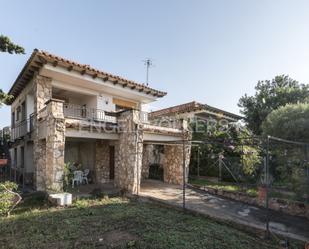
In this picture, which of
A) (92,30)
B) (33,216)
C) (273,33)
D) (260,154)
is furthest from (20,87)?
(260,154)

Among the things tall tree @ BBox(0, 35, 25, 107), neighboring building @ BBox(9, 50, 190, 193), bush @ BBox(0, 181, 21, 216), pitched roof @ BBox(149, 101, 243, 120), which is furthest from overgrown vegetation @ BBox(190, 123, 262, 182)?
tall tree @ BBox(0, 35, 25, 107)

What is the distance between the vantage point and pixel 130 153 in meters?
11.6

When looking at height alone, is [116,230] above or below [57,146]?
below

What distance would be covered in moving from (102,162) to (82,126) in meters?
4.59

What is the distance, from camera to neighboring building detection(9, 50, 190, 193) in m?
10.4

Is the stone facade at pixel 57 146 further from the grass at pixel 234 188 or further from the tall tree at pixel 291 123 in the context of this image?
the tall tree at pixel 291 123

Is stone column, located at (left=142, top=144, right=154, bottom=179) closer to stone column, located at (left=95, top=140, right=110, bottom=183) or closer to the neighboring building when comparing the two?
the neighboring building

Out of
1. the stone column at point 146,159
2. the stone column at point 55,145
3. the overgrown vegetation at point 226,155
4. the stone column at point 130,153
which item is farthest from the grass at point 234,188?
the stone column at point 55,145

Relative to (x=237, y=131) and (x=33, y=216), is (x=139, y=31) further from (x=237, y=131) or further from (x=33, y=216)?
(x=33, y=216)

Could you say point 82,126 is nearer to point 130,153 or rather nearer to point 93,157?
point 130,153

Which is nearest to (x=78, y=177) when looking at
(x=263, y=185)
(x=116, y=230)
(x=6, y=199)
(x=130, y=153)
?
(x=130, y=153)

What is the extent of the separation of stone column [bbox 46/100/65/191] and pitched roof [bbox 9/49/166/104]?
2465 mm

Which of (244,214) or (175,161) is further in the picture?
(175,161)

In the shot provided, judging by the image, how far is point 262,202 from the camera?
9383 millimetres
